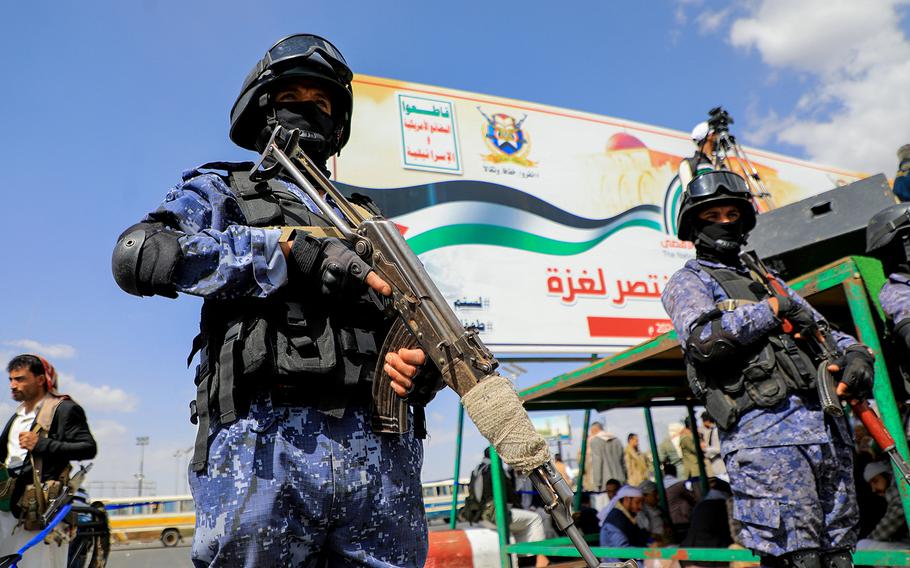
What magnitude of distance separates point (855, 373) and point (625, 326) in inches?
202

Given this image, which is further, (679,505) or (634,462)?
(634,462)

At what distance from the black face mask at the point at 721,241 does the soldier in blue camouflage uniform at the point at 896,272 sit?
66 centimetres

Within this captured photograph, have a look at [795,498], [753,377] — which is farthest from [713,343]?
[795,498]

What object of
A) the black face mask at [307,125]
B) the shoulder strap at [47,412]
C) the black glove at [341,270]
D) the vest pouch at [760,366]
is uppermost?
the black face mask at [307,125]

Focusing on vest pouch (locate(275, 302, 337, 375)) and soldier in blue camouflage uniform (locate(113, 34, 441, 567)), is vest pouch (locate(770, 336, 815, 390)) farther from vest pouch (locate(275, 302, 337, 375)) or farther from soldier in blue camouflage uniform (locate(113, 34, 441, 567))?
vest pouch (locate(275, 302, 337, 375))

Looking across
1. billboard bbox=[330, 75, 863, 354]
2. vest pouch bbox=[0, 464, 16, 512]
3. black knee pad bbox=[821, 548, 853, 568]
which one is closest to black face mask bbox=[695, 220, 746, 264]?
black knee pad bbox=[821, 548, 853, 568]

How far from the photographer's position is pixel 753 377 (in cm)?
252

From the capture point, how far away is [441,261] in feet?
22.1

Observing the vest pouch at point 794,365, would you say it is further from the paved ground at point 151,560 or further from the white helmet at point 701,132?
the paved ground at point 151,560

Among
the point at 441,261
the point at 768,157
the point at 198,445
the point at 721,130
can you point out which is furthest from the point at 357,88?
the point at 768,157

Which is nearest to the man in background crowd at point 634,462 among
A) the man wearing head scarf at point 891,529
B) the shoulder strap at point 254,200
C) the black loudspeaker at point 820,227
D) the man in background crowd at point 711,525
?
the man in background crowd at point 711,525

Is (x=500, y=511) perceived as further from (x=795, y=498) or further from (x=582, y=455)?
(x=795, y=498)

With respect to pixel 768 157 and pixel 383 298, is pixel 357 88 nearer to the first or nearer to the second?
pixel 383 298

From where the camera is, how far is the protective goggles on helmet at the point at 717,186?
302cm
